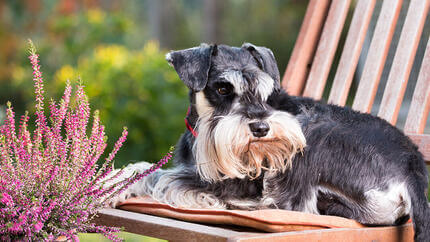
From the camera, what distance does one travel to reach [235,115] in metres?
2.46

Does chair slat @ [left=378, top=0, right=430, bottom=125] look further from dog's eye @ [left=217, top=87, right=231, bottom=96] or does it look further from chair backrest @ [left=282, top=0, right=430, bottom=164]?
→ dog's eye @ [left=217, top=87, right=231, bottom=96]

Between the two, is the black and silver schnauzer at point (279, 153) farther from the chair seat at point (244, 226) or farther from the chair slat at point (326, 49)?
the chair slat at point (326, 49)

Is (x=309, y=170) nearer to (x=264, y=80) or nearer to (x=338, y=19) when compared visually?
(x=264, y=80)

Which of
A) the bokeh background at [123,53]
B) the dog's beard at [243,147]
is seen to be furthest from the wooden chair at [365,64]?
the bokeh background at [123,53]

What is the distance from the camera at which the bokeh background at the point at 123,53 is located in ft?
22.3

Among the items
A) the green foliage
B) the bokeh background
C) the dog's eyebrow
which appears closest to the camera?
the dog's eyebrow

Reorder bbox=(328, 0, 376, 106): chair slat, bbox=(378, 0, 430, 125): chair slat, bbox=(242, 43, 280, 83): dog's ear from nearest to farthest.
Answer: bbox=(242, 43, 280, 83): dog's ear
bbox=(378, 0, 430, 125): chair slat
bbox=(328, 0, 376, 106): chair slat

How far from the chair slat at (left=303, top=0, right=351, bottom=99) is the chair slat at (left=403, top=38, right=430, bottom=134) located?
2.10 ft

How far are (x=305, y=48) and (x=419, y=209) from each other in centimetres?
175

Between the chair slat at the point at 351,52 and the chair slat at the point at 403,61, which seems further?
the chair slat at the point at 351,52

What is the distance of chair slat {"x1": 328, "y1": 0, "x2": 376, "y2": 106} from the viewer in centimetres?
361

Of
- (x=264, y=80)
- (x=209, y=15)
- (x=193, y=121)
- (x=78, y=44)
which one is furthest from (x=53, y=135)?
(x=209, y=15)

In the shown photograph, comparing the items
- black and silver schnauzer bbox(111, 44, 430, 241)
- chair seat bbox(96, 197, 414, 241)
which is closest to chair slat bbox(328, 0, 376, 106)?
black and silver schnauzer bbox(111, 44, 430, 241)

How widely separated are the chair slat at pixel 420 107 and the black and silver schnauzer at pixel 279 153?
55 cm
